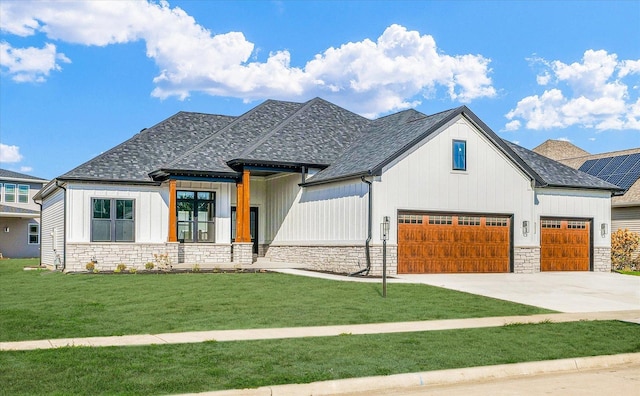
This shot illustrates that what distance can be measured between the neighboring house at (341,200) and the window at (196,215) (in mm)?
46

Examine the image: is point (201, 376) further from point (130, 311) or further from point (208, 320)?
point (130, 311)

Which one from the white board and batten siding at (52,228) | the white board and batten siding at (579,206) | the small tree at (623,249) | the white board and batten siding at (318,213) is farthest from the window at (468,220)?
the white board and batten siding at (52,228)

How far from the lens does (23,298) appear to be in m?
17.8

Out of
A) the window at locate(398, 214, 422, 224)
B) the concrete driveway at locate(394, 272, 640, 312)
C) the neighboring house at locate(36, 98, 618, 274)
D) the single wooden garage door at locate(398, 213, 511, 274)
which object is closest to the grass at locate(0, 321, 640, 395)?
the concrete driveway at locate(394, 272, 640, 312)

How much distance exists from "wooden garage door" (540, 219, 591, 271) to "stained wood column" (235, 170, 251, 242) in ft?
41.6

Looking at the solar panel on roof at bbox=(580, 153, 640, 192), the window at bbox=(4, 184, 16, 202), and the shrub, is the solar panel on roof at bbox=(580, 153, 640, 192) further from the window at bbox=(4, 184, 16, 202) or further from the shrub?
the window at bbox=(4, 184, 16, 202)

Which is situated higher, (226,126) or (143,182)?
(226,126)

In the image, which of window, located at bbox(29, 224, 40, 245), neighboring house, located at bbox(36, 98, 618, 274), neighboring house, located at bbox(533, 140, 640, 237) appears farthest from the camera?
window, located at bbox(29, 224, 40, 245)

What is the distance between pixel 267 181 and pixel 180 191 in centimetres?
562

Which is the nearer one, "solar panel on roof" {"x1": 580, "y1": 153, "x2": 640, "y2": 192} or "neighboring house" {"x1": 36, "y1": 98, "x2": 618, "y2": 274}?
"neighboring house" {"x1": 36, "y1": 98, "x2": 618, "y2": 274}

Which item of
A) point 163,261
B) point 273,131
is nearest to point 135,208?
point 163,261

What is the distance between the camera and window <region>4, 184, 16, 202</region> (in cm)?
5194

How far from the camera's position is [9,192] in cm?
5206

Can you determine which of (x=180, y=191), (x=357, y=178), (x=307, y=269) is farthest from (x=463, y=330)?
(x=180, y=191)
